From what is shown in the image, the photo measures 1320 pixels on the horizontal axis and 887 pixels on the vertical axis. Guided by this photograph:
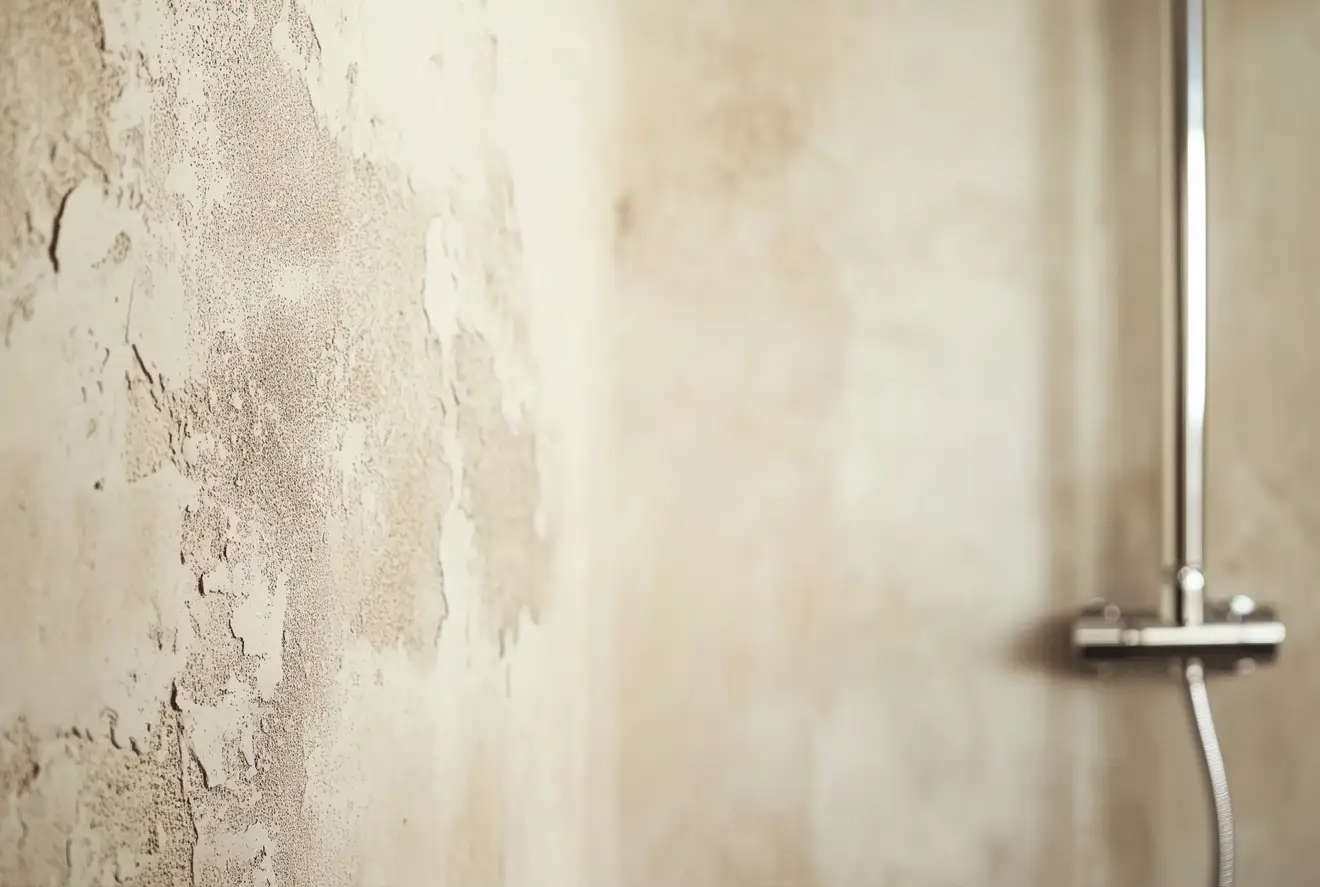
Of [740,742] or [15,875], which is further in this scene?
[740,742]

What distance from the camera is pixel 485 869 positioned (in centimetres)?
57

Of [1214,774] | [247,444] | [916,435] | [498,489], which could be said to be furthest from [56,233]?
[1214,774]

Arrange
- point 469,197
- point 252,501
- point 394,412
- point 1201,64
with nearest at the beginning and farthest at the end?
point 252,501
point 394,412
point 469,197
point 1201,64

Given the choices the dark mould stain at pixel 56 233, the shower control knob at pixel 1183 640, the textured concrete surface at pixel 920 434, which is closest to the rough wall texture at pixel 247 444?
the dark mould stain at pixel 56 233

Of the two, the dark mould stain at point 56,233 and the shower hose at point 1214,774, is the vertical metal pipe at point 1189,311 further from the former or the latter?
the dark mould stain at point 56,233

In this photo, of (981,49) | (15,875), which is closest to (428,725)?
(15,875)

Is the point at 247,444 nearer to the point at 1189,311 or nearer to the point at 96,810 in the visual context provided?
the point at 96,810

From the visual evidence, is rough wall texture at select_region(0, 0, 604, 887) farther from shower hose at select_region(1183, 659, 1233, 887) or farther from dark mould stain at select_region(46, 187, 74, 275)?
shower hose at select_region(1183, 659, 1233, 887)

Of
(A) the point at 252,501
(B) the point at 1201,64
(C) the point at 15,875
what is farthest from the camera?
(B) the point at 1201,64

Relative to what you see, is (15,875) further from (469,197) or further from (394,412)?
(469,197)

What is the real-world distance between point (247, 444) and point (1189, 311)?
84cm

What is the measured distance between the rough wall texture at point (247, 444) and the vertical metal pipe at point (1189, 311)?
64 cm

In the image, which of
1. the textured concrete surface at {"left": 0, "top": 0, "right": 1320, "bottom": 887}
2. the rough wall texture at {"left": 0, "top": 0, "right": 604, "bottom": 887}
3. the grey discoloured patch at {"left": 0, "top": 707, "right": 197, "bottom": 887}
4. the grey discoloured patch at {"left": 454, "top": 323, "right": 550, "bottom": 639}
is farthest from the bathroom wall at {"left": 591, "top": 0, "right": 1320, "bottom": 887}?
the grey discoloured patch at {"left": 0, "top": 707, "right": 197, "bottom": 887}

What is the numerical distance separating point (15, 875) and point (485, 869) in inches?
15.0
